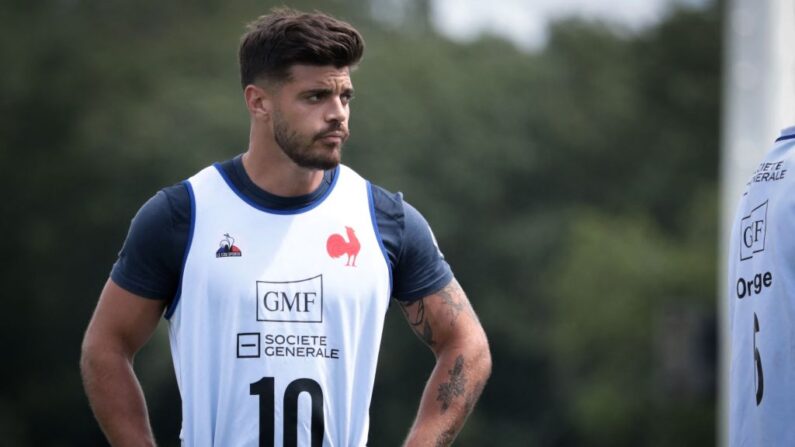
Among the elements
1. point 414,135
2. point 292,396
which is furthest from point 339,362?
point 414,135

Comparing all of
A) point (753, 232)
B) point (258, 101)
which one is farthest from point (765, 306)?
point (258, 101)

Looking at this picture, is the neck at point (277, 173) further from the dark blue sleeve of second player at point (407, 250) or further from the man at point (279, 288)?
the dark blue sleeve of second player at point (407, 250)

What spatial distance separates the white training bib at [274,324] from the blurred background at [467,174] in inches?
1452

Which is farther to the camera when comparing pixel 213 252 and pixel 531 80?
pixel 531 80

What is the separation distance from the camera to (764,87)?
57.2 feet

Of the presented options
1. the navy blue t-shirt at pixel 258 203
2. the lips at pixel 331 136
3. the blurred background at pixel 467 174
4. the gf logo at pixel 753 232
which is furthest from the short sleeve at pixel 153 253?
the blurred background at pixel 467 174

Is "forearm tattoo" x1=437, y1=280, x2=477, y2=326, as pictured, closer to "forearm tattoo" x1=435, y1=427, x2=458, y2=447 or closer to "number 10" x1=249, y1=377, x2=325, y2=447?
"forearm tattoo" x1=435, y1=427, x2=458, y2=447

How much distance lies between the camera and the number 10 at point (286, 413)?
5.86 m

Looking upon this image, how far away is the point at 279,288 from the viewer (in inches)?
234

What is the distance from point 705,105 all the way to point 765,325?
56082mm

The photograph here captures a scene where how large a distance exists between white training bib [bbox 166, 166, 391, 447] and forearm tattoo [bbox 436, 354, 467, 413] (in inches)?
10.0

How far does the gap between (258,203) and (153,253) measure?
1.39 ft

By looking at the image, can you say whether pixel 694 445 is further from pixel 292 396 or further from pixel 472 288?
pixel 292 396

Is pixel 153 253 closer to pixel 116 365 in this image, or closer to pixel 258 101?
pixel 116 365
